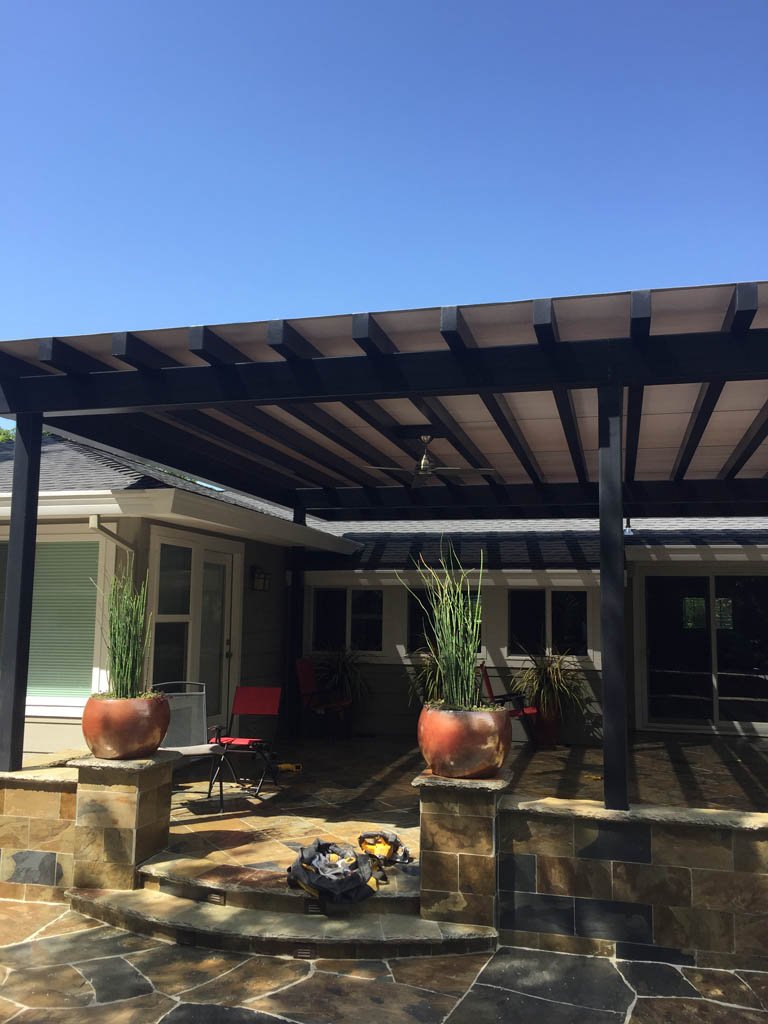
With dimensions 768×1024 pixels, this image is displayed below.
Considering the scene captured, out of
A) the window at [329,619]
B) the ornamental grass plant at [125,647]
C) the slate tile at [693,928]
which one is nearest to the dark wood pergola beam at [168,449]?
the ornamental grass plant at [125,647]

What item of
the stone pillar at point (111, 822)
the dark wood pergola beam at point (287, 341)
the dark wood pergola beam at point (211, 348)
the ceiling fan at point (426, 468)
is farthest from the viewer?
the ceiling fan at point (426, 468)

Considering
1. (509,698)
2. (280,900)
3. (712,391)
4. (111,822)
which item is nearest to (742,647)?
(509,698)

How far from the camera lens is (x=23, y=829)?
4.41 meters

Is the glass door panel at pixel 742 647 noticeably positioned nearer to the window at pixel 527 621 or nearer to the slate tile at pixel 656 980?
the window at pixel 527 621

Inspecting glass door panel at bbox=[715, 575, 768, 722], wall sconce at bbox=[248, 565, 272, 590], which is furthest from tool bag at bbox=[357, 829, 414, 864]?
glass door panel at bbox=[715, 575, 768, 722]

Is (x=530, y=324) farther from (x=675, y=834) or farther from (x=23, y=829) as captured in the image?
(x=23, y=829)

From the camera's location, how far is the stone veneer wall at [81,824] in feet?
13.8

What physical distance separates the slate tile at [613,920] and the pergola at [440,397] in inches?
18.6

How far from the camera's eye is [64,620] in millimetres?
6227

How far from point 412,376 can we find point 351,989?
117 inches

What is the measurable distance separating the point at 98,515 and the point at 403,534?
19.7 ft

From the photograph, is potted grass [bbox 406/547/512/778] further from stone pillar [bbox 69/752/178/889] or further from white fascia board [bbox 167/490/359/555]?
white fascia board [bbox 167/490/359/555]

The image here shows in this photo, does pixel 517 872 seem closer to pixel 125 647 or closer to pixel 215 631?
pixel 125 647

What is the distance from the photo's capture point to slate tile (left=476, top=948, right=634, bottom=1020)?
3162 mm
